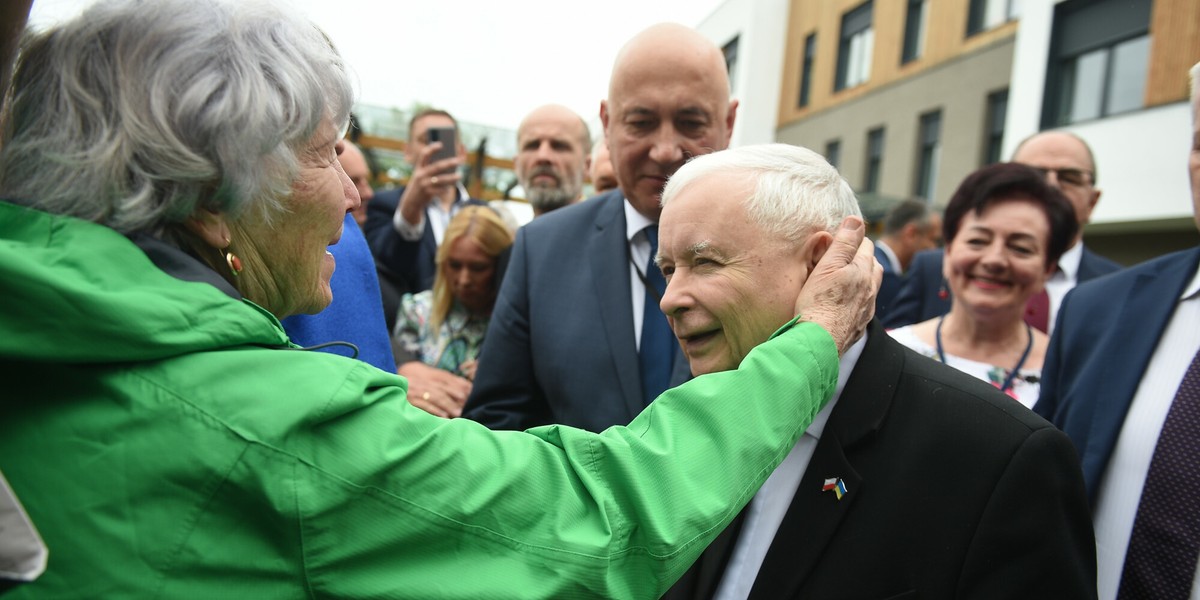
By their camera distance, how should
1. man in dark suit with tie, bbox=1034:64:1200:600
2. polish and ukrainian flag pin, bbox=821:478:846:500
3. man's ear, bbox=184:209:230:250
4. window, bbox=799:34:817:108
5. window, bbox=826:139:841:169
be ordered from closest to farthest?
man's ear, bbox=184:209:230:250
polish and ukrainian flag pin, bbox=821:478:846:500
man in dark suit with tie, bbox=1034:64:1200:600
window, bbox=826:139:841:169
window, bbox=799:34:817:108

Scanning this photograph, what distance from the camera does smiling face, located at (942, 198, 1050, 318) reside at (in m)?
3.10

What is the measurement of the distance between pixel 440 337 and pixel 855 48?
22.9 m

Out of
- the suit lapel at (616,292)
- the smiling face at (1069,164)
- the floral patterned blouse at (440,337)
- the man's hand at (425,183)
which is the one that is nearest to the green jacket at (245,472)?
the suit lapel at (616,292)

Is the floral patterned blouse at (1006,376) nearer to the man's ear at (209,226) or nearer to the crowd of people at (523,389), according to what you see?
the crowd of people at (523,389)

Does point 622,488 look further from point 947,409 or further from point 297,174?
point 947,409

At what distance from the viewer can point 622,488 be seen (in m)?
1.22

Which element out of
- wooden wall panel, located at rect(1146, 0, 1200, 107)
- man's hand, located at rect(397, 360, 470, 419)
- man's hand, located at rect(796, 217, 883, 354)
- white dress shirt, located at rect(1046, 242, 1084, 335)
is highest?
wooden wall panel, located at rect(1146, 0, 1200, 107)

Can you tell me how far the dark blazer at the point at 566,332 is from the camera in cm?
242

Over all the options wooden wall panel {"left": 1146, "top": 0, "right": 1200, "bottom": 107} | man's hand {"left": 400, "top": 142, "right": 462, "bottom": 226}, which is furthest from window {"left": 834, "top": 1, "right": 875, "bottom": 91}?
man's hand {"left": 400, "top": 142, "right": 462, "bottom": 226}

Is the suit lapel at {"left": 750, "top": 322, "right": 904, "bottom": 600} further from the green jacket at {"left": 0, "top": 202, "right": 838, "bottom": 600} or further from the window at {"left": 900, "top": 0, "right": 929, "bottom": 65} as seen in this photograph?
the window at {"left": 900, "top": 0, "right": 929, "bottom": 65}

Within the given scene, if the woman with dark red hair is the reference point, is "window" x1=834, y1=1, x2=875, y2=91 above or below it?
above

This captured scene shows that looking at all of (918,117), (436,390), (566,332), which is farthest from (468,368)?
(918,117)

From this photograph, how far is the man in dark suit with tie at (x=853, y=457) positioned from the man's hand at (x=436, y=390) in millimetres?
1641

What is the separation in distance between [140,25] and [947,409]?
1644 mm
